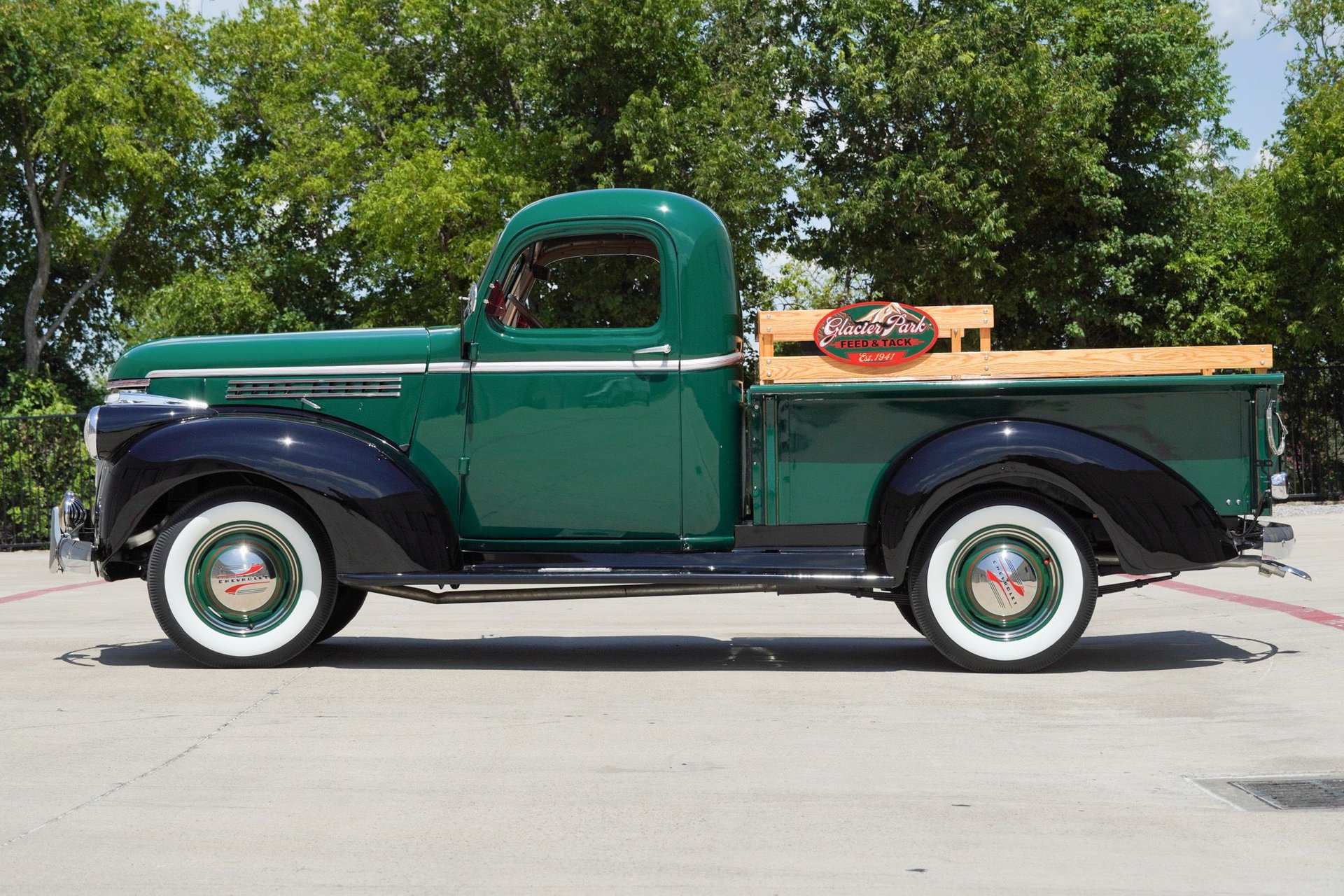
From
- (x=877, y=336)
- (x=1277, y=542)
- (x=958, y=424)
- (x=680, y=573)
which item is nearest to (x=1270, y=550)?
(x=1277, y=542)

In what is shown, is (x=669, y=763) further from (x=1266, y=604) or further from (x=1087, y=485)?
(x=1266, y=604)

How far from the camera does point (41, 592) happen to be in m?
11.4

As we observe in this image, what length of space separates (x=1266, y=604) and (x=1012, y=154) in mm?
18620

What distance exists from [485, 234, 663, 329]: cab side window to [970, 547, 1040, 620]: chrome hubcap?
6.89 ft

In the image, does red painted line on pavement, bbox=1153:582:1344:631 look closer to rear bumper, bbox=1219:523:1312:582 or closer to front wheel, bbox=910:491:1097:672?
rear bumper, bbox=1219:523:1312:582

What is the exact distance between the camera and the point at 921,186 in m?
25.0

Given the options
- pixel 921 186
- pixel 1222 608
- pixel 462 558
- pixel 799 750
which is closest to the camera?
pixel 799 750

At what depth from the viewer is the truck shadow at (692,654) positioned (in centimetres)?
677

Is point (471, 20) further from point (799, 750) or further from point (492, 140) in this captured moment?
point (799, 750)

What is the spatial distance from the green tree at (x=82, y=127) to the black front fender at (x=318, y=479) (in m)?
24.6

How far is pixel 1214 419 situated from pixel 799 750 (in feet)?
9.30

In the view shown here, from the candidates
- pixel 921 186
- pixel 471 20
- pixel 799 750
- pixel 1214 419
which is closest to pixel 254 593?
pixel 799 750

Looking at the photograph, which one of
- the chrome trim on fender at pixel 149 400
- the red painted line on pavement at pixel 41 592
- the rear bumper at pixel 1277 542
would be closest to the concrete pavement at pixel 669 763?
the rear bumper at pixel 1277 542

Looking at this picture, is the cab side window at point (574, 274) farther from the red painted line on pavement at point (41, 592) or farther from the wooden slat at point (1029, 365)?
the red painted line on pavement at point (41, 592)
